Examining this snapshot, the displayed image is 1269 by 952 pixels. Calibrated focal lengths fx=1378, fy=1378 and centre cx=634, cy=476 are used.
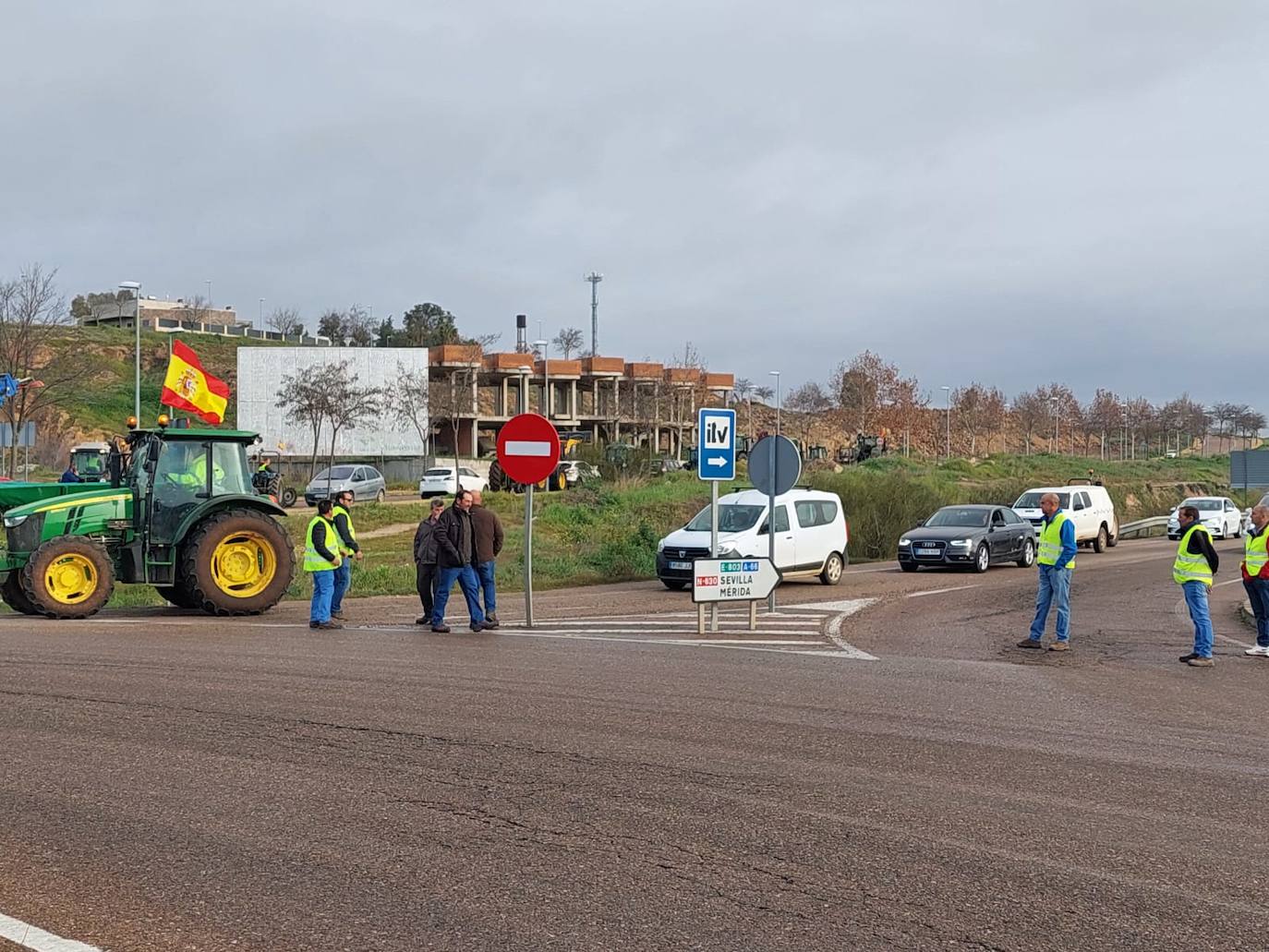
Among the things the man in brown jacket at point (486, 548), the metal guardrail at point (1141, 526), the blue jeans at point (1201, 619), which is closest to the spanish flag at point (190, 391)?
the man in brown jacket at point (486, 548)

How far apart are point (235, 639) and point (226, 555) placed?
3.23 m

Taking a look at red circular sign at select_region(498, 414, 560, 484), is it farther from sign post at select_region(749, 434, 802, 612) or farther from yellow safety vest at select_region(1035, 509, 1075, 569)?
yellow safety vest at select_region(1035, 509, 1075, 569)

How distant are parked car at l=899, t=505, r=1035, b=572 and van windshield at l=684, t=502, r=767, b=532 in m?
5.27

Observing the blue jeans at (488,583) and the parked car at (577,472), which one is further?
the parked car at (577,472)

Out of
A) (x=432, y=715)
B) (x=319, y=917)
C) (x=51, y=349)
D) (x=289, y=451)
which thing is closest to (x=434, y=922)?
(x=319, y=917)

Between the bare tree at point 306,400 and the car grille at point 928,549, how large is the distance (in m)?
41.9

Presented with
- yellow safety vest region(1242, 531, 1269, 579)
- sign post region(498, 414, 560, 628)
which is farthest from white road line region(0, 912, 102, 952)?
yellow safety vest region(1242, 531, 1269, 579)

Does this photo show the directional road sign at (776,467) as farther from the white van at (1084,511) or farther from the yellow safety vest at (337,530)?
the white van at (1084,511)

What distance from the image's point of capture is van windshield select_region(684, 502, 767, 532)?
81.7 feet

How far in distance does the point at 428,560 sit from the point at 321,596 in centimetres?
137

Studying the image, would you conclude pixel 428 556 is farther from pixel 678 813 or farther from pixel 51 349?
pixel 51 349

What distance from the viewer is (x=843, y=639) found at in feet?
55.5

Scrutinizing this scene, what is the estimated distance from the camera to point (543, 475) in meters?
17.6

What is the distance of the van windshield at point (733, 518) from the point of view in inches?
980
